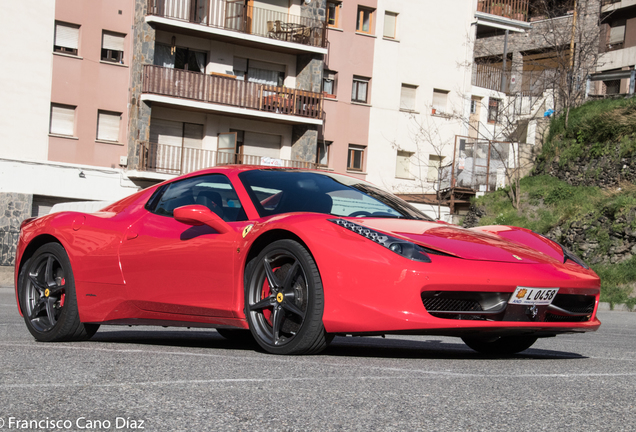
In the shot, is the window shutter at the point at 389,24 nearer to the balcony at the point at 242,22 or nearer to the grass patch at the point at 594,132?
the balcony at the point at 242,22

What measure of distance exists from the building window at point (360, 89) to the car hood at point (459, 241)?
1233 inches

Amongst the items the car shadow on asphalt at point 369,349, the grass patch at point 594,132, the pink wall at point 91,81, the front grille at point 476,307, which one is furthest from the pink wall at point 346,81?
the front grille at point 476,307

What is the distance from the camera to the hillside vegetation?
2267cm

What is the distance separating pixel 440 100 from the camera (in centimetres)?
3912

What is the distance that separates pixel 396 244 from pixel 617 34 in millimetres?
49246

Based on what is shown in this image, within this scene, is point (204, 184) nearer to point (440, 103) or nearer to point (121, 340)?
point (121, 340)

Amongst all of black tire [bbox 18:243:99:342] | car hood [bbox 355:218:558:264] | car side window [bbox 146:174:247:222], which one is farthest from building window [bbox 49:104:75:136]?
car hood [bbox 355:218:558:264]

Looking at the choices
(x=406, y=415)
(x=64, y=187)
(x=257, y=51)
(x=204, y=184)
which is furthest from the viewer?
(x=257, y=51)

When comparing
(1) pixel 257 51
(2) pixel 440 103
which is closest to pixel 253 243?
(1) pixel 257 51

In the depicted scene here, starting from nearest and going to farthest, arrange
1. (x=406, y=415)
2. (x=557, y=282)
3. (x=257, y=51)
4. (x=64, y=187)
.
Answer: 1. (x=406, y=415)
2. (x=557, y=282)
3. (x=64, y=187)
4. (x=257, y=51)

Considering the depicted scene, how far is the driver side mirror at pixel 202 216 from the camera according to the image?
16.8 ft

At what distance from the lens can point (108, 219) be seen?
239 inches

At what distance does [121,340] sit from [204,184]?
4.35ft

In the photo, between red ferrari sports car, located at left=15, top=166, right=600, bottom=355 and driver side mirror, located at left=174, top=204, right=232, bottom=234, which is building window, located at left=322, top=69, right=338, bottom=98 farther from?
driver side mirror, located at left=174, top=204, right=232, bottom=234
